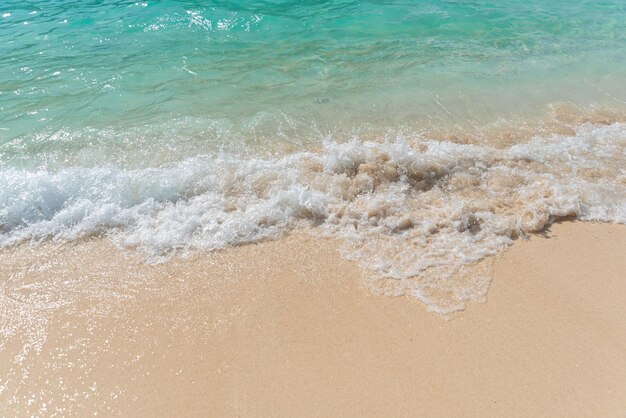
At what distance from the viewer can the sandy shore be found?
2.92 metres

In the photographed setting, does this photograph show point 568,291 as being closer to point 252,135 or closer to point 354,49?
point 252,135

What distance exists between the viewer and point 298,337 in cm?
334

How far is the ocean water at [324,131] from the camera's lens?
443 cm

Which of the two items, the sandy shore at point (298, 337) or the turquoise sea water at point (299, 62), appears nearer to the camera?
the sandy shore at point (298, 337)

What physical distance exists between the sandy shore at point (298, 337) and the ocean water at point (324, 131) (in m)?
0.30

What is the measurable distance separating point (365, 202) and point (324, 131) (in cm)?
200

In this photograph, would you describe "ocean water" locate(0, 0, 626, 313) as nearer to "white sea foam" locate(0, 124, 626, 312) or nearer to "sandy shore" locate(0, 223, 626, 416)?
"white sea foam" locate(0, 124, 626, 312)

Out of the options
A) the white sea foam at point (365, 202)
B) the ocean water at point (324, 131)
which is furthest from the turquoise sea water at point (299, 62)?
the white sea foam at point (365, 202)

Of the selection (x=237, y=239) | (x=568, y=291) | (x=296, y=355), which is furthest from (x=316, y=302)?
(x=568, y=291)

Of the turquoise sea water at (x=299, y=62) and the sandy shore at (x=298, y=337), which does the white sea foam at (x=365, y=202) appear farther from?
the turquoise sea water at (x=299, y=62)

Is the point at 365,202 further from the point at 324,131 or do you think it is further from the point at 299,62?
the point at 299,62

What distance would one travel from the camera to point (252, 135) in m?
6.14

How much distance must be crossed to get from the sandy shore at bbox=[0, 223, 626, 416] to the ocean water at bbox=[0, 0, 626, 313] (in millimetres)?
305

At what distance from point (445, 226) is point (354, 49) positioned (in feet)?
20.3
